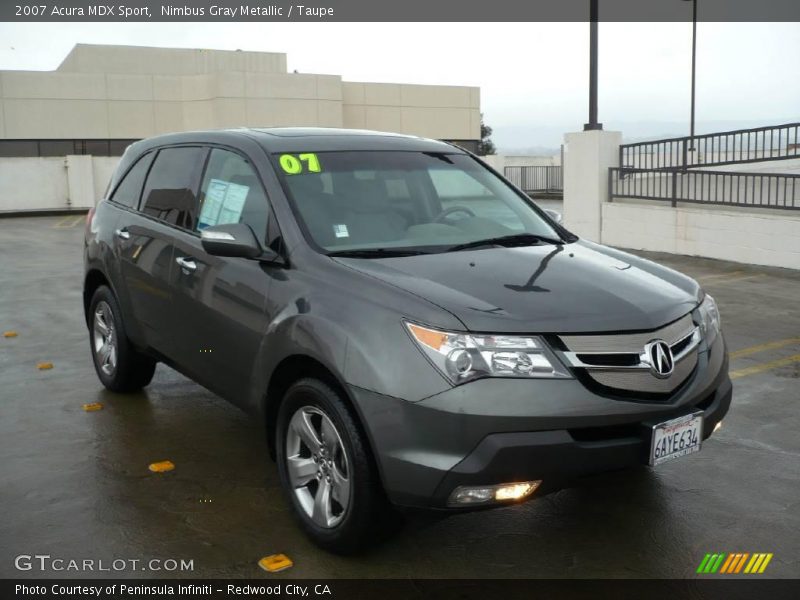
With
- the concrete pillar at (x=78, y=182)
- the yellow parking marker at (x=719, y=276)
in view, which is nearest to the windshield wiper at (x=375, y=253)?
the yellow parking marker at (x=719, y=276)

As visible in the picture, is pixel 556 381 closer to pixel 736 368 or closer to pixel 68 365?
pixel 736 368

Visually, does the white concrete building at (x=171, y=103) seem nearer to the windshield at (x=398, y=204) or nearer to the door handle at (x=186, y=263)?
the door handle at (x=186, y=263)

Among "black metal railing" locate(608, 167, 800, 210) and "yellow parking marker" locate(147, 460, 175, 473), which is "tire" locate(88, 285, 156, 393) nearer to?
"yellow parking marker" locate(147, 460, 175, 473)

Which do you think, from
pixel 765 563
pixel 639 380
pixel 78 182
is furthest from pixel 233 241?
pixel 78 182

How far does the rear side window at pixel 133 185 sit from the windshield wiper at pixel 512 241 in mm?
2545

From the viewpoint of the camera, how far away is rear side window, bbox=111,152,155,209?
19.1 feet

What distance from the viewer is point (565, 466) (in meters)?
3.23

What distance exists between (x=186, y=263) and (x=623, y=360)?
2467mm

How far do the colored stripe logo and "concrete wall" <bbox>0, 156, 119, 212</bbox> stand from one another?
97.4 ft

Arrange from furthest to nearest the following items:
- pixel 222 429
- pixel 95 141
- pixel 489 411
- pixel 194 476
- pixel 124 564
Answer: pixel 95 141 < pixel 222 429 < pixel 194 476 < pixel 124 564 < pixel 489 411

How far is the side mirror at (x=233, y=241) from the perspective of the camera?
405cm

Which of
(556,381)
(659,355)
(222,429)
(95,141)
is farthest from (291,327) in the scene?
(95,141)

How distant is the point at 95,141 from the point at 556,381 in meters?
41.0

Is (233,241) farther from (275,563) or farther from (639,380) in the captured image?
(639,380)
